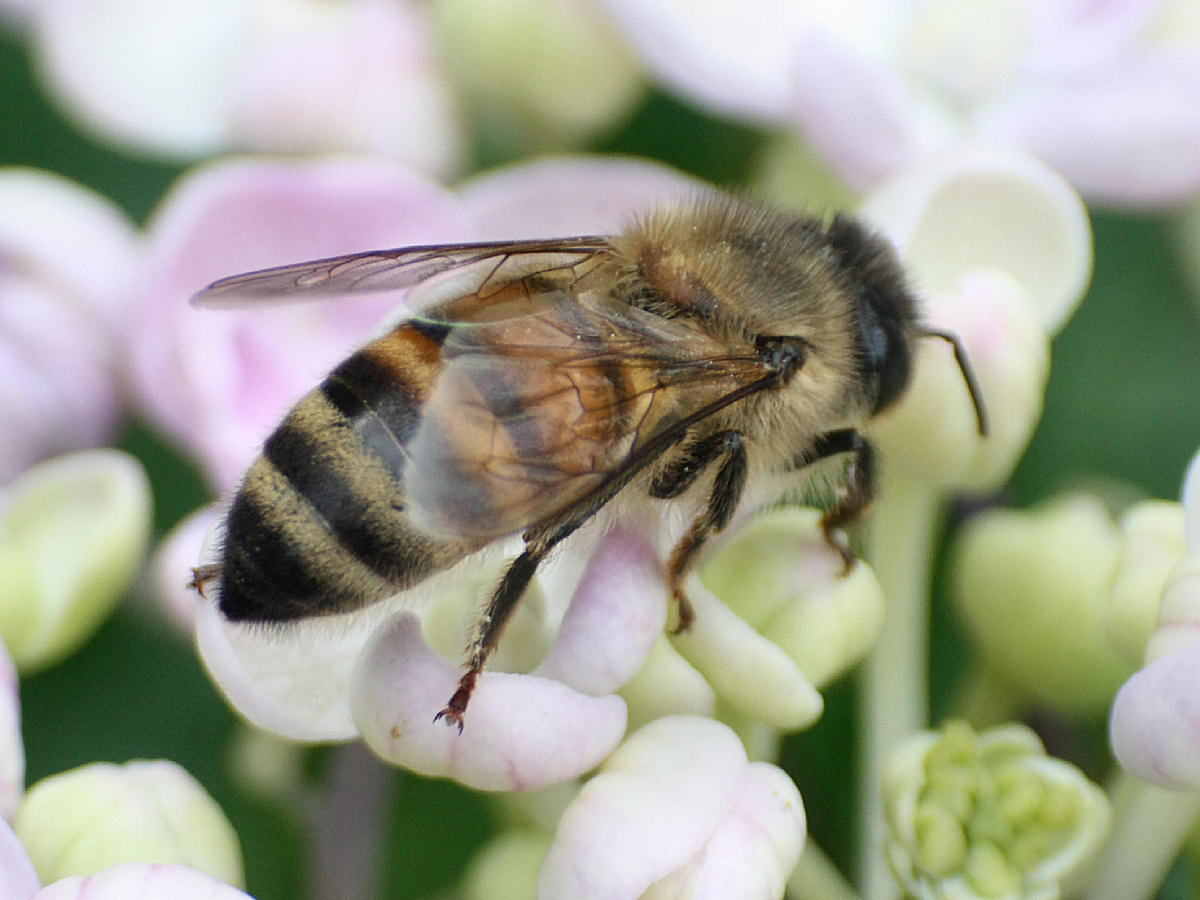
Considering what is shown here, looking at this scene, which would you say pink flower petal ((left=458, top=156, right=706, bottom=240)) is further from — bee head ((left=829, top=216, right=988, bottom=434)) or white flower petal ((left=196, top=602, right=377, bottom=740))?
white flower petal ((left=196, top=602, right=377, bottom=740))

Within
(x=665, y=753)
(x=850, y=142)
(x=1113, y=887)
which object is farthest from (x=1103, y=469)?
(x=665, y=753)

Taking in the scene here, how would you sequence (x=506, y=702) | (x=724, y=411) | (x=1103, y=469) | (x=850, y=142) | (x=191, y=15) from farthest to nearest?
(x=191, y=15) → (x=1103, y=469) → (x=850, y=142) → (x=724, y=411) → (x=506, y=702)

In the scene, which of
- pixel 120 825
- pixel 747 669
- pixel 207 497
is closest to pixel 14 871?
pixel 120 825

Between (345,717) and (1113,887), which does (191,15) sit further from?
(1113,887)

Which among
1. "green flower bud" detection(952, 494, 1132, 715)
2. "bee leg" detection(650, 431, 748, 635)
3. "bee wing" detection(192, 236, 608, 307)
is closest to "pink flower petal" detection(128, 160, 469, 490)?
"bee wing" detection(192, 236, 608, 307)

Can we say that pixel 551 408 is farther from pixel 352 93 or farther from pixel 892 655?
pixel 352 93
